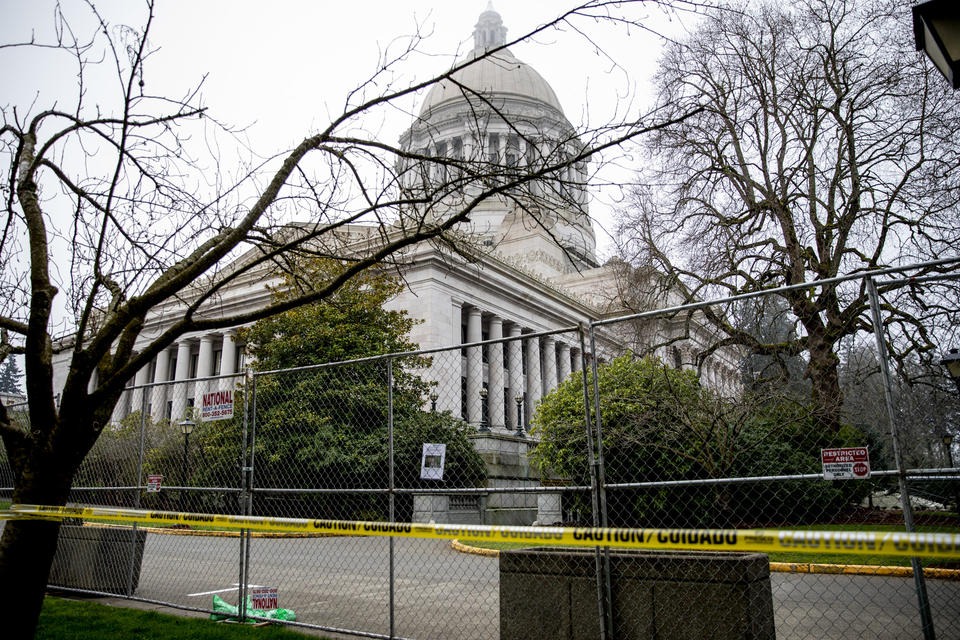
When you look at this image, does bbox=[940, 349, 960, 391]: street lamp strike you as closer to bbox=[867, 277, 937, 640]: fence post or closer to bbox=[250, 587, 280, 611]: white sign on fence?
bbox=[867, 277, 937, 640]: fence post

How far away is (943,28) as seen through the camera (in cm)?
389

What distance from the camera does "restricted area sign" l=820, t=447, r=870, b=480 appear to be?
463 cm

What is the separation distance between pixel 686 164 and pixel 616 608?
17036 mm

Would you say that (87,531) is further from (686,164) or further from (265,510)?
(686,164)

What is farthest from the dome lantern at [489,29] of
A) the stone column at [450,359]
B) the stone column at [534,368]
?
the stone column at [450,359]

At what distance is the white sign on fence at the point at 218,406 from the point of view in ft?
26.4

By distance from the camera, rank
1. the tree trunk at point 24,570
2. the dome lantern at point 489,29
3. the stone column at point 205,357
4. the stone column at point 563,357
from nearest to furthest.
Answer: the tree trunk at point 24,570 < the stone column at point 205,357 < the stone column at point 563,357 < the dome lantern at point 489,29

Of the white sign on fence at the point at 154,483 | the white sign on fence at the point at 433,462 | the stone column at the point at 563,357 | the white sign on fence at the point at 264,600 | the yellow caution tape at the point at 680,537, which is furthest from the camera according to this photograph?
the stone column at the point at 563,357

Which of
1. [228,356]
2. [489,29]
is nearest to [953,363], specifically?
[228,356]

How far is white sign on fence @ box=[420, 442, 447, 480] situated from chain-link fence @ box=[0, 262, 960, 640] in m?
0.03

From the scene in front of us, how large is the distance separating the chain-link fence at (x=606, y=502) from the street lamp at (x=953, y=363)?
44 cm

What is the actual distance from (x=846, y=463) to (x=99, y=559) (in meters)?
9.03

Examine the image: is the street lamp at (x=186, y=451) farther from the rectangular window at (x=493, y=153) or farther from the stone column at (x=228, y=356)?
the stone column at (x=228, y=356)

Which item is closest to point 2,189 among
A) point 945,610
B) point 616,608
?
point 616,608
